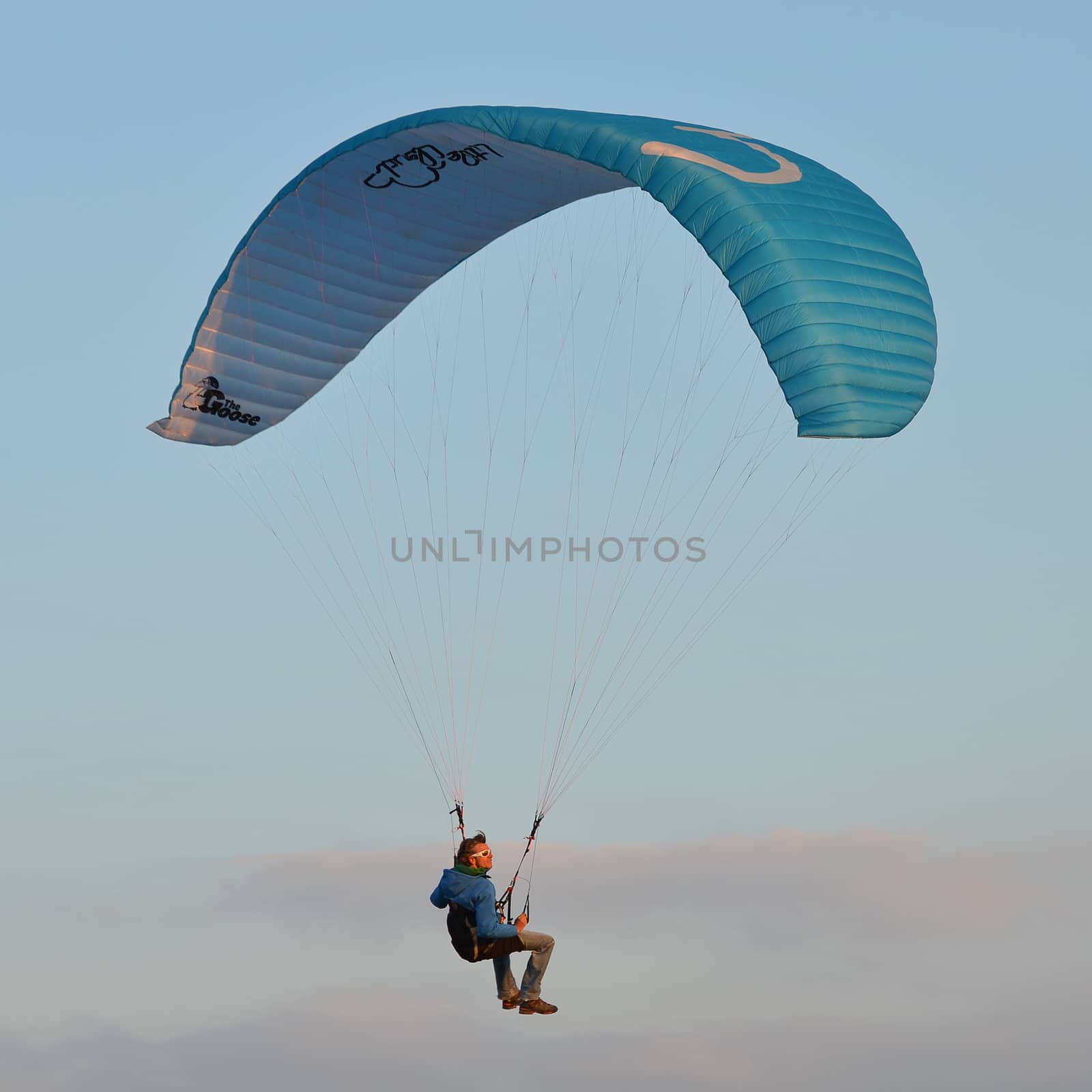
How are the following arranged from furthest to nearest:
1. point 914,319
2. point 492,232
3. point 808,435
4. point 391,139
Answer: point 492,232 < point 391,139 < point 914,319 < point 808,435

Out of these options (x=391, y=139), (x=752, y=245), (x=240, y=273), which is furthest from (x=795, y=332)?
(x=240, y=273)

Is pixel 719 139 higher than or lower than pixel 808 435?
higher

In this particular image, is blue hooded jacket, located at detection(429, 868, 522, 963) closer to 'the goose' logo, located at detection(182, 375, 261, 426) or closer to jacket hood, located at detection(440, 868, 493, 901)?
jacket hood, located at detection(440, 868, 493, 901)

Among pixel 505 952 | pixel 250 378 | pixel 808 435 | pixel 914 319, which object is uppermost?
pixel 250 378

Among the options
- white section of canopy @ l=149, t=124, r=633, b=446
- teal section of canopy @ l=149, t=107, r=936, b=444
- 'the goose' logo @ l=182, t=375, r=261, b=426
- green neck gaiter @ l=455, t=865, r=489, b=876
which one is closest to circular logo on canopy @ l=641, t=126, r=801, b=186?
teal section of canopy @ l=149, t=107, r=936, b=444

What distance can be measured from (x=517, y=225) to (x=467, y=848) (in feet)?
21.2

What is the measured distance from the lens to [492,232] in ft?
73.2

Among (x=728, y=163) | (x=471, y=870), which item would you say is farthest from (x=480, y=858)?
(x=728, y=163)

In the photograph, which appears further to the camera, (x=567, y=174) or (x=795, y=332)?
(x=567, y=174)

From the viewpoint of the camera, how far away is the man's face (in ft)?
60.7

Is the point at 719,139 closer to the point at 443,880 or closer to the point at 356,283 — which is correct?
the point at 356,283

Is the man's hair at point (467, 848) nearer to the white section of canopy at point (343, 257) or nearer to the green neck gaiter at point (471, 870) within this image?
→ the green neck gaiter at point (471, 870)

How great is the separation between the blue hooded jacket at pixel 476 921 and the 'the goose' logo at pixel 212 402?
19.3ft

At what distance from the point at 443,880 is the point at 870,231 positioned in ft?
20.4
